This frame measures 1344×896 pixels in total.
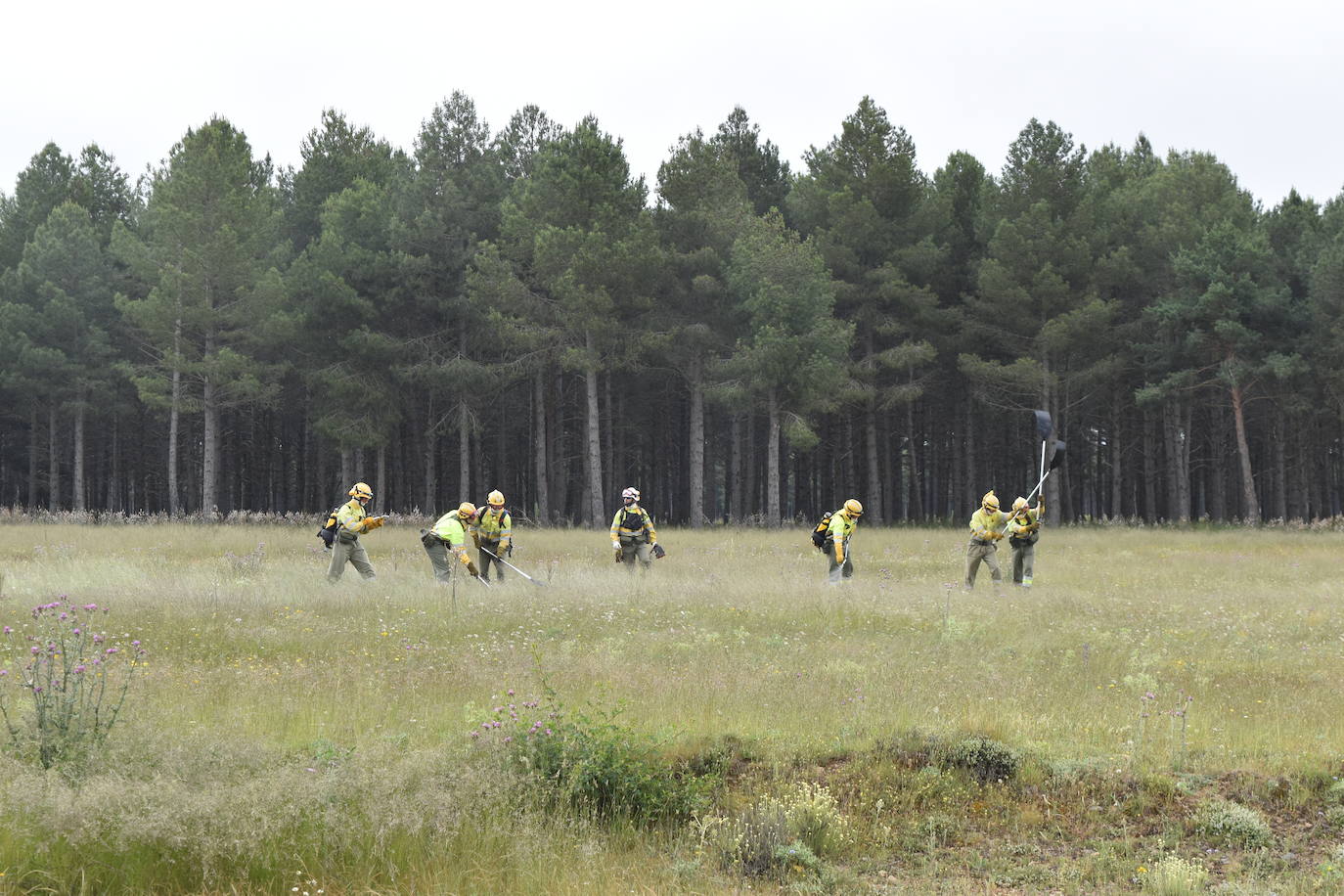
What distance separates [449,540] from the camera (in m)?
15.6

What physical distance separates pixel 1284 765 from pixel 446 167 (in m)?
35.9

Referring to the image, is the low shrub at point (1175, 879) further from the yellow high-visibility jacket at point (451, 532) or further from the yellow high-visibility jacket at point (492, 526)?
the yellow high-visibility jacket at point (492, 526)

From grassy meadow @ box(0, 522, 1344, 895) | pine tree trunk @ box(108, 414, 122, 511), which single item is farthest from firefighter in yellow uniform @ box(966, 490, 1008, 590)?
pine tree trunk @ box(108, 414, 122, 511)

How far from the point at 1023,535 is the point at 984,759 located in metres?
10.4

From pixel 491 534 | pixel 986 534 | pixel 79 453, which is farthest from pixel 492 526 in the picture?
pixel 79 453

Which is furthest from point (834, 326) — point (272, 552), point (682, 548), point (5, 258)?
point (5, 258)

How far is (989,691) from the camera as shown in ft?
33.3

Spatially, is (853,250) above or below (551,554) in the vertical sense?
above

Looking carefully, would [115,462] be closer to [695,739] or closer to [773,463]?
[773,463]

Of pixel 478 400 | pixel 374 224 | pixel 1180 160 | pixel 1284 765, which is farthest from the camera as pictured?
pixel 1180 160

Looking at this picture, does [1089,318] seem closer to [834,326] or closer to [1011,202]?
[1011,202]

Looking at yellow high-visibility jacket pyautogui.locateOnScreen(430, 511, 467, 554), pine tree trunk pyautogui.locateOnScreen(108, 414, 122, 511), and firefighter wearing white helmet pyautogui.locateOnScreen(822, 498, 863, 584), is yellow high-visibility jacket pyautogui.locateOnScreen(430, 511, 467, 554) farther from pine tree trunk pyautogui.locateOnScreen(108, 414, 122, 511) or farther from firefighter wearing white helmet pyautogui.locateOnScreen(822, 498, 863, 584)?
pine tree trunk pyautogui.locateOnScreen(108, 414, 122, 511)

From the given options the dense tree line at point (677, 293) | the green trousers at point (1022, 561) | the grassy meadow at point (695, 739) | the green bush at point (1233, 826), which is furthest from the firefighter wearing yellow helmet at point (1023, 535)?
the dense tree line at point (677, 293)

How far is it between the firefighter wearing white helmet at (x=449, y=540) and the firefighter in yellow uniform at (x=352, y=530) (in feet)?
2.80
